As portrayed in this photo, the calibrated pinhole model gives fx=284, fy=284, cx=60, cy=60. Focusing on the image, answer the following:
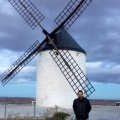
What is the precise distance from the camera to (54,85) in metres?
17.0

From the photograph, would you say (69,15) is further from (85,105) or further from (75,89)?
(85,105)

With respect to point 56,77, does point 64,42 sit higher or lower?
higher

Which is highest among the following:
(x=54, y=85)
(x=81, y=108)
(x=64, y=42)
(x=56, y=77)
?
(x=64, y=42)

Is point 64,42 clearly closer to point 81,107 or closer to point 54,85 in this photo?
point 54,85

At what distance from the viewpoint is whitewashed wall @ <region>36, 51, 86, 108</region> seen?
55.6 feet

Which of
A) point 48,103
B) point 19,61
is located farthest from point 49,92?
point 19,61

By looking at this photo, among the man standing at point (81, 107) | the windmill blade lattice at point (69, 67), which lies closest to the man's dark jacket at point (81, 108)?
the man standing at point (81, 107)

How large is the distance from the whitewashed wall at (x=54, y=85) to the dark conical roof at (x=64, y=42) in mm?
297

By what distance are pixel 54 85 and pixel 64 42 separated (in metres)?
2.65

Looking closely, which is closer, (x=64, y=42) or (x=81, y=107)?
(x=81, y=107)

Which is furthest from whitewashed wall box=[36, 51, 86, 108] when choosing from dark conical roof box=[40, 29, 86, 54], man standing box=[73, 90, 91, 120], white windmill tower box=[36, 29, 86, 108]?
man standing box=[73, 90, 91, 120]

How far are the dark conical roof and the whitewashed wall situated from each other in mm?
297

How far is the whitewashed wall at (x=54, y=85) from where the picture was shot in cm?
1694

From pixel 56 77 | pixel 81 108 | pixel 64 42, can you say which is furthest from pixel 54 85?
pixel 81 108
